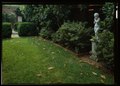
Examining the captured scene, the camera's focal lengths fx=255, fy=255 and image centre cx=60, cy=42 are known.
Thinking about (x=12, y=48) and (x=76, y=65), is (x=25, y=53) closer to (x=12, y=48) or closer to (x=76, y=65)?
(x=12, y=48)

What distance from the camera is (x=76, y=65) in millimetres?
8047

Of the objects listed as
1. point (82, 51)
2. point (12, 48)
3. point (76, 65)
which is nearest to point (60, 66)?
point (76, 65)

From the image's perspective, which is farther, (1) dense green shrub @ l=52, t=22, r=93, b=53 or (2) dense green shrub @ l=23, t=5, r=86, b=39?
(2) dense green shrub @ l=23, t=5, r=86, b=39

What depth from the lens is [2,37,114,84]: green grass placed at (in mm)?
7188

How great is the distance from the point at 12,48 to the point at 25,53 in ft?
1.85

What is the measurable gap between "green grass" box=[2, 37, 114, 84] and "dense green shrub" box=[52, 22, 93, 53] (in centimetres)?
32

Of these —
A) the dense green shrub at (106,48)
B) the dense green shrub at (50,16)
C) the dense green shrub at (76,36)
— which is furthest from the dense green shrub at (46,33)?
the dense green shrub at (106,48)

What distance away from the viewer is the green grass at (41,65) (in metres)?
7.19

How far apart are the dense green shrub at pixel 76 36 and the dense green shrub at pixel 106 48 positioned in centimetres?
112

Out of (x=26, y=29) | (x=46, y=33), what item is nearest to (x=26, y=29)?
(x=26, y=29)

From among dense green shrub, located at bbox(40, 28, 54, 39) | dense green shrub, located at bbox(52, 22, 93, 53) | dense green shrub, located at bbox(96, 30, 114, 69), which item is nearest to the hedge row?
dense green shrub, located at bbox(40, 28, 54, 39)

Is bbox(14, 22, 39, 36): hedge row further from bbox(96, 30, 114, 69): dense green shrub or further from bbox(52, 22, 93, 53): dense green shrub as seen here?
bbox(96, 30, 114, 69): dense green shrub

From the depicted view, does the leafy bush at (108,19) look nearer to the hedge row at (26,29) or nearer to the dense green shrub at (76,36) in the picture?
the dense green shrub at (76,36)

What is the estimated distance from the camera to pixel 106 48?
23.0 feet
